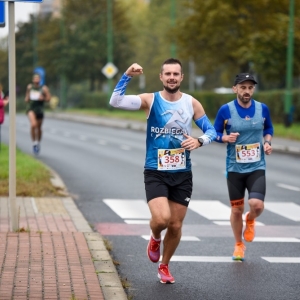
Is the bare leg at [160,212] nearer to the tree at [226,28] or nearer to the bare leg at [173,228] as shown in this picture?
the bare leg at [173,228]

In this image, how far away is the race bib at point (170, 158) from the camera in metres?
7.75

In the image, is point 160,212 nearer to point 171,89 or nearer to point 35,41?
point 171,89

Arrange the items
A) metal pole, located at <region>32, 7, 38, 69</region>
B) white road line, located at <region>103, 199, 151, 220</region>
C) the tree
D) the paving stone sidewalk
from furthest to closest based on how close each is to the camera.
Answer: metal pole, located at <region>32, 7, 38, 69</region> → the tree → white road line, located at <region>103, 199, 151, 220</region> → the paving stone sidewalk

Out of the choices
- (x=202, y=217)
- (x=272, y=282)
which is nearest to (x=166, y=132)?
(x=272, y=282)

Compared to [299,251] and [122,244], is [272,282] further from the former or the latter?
[122,244]

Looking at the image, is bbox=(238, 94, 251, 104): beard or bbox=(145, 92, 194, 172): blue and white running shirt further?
bbox=(238, 94, 251, 104): beard

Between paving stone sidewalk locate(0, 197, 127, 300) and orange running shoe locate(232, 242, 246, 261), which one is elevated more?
paving stone sidewalk locate(0, 197, 127, 300)

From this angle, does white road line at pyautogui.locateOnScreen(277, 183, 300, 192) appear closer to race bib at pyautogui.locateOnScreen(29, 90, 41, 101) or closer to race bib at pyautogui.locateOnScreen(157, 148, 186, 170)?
race bib at pyautogui.locateOnScreen(29, 90, 41, 101)

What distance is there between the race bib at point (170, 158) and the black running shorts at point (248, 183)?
1.55 meters

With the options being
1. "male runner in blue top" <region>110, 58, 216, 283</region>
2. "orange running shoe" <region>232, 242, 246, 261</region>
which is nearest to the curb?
"male runner in blue top" <region>110, 58, 216, 283</region>

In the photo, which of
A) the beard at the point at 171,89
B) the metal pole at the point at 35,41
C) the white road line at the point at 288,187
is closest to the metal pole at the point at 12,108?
the beard at the point at 171,89

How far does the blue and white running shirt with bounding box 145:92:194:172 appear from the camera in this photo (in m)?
7.76

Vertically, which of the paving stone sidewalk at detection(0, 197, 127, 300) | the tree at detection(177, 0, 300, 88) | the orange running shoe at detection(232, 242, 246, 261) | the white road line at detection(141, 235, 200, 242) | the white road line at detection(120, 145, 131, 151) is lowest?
the white road line at detection(120, 145, 131, 151)

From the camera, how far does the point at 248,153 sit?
912 centimetres
